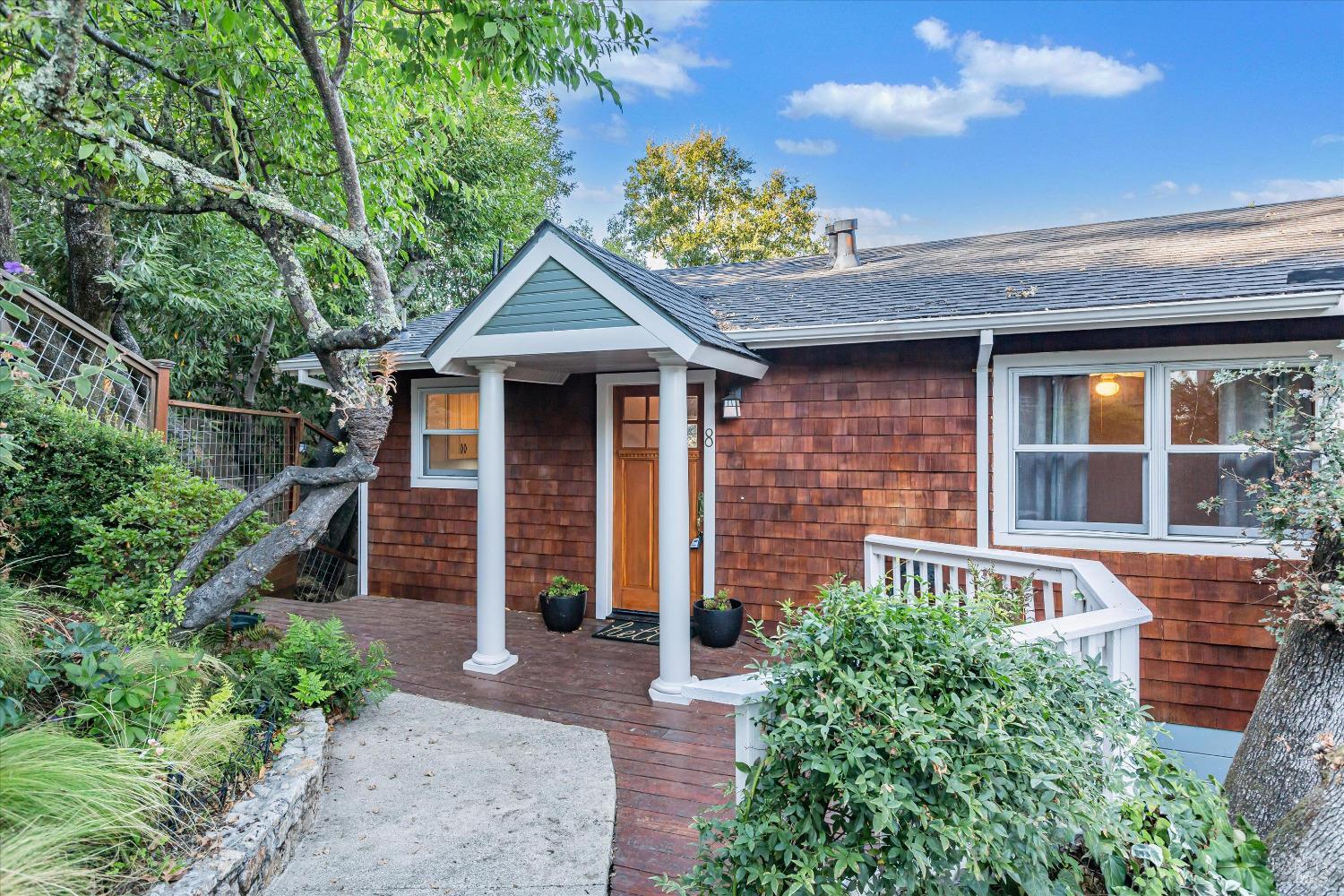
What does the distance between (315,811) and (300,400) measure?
9343 millimetres

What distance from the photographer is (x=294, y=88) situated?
543cm

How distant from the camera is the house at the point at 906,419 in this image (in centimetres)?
436

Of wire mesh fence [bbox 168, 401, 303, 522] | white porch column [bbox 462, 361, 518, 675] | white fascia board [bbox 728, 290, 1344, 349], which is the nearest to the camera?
white fascia board [bbox 728, 290, 1344, 349]

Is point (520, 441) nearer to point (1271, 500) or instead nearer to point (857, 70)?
point (1271, 500)

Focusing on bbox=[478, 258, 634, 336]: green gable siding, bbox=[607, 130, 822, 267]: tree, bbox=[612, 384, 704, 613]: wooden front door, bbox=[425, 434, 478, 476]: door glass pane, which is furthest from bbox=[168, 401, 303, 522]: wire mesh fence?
bbox=[607, 130, 822, 267]: tree

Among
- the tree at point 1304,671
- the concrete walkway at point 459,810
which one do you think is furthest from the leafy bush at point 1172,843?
the concrete walkway at point 459,810

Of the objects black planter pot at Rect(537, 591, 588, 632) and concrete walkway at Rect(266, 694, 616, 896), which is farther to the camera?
black planter pot at Rect(537, 591, 588, 632)

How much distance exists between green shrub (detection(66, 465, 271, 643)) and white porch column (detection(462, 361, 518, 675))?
1.47 metres

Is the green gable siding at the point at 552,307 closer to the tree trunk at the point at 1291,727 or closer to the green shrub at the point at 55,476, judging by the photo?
the green shrub at the point at 55,476

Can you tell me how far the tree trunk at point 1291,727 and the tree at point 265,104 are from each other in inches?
176

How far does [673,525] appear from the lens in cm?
450

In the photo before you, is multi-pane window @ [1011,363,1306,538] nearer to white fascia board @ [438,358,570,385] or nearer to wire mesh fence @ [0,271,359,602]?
white fascia board @ [438,358,570,385]

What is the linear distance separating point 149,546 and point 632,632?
11.5 ft

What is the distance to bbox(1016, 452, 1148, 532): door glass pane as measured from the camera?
4586 mm
